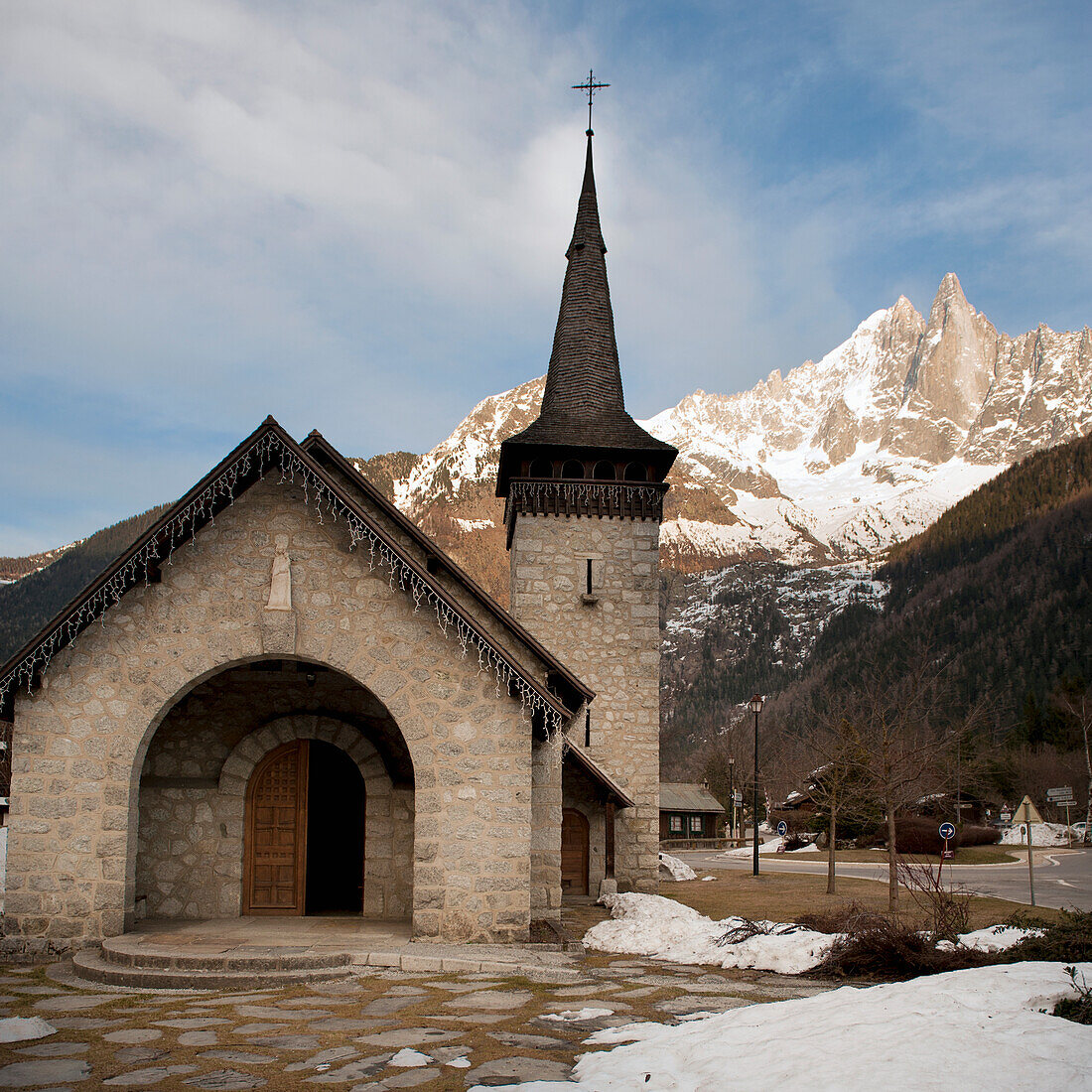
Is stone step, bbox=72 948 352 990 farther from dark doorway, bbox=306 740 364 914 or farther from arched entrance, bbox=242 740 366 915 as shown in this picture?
dark doorway, bbox=306 740 364 914

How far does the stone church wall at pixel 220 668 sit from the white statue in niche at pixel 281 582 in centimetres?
11

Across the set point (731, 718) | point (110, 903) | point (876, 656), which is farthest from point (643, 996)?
point (731, 718)

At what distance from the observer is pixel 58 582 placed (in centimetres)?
10125

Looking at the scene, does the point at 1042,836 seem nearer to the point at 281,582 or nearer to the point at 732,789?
the point at 732,789

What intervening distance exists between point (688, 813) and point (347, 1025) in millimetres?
55146

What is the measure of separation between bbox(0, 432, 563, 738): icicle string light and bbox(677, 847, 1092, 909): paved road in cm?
963

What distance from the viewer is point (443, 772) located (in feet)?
36.3

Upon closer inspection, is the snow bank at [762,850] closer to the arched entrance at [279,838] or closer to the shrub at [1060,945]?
the arched entrance at [279,838]

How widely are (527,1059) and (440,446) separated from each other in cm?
18142

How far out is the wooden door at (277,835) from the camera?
1262cm

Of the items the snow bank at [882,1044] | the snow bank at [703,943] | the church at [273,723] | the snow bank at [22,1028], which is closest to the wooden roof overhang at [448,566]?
the church at [273,723]

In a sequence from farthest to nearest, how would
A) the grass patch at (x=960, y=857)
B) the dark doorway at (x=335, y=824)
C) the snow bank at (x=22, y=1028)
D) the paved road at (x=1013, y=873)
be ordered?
the grass patch at (x=960, y=857) → the paved road at (x=1013, y=873) → the dark doorway at (x=335, y=824) → the snow bank at (x=22, y=1028)

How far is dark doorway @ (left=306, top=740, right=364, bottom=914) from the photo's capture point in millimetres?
15672

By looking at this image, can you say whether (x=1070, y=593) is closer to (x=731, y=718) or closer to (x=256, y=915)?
(x=731, y=718)
